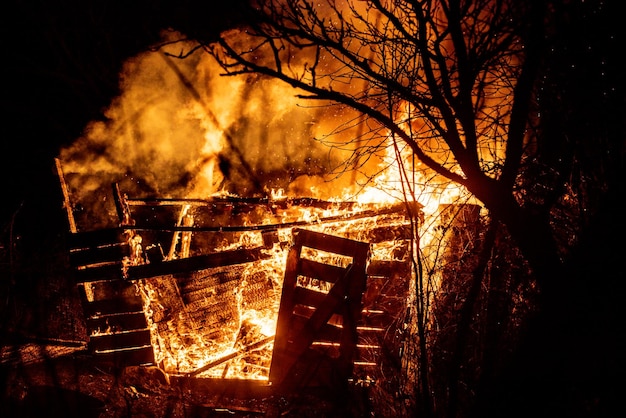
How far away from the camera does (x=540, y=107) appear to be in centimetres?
644

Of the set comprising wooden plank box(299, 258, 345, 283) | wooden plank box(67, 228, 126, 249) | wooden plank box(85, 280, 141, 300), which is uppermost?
wooden plank box(67, 228, 126, 249)

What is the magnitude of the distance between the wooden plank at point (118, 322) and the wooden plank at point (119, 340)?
0.44 feet

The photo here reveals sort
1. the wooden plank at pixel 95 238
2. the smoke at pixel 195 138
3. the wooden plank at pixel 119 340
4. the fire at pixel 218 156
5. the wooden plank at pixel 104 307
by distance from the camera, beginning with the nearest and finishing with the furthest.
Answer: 1. the wooden plank at pixel 95 238
2. the wooden plank at pixel 119 340
3. the wooden plank at pixel 104 307
4. the fire at pixel 218 156
5. the smoke at pixel 195 138

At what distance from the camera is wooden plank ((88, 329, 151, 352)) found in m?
7.20

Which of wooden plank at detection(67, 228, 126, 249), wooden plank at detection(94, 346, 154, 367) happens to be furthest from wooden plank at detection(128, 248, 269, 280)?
wooden plank at detection(94, 346, 154, 367)

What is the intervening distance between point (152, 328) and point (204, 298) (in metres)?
1.17

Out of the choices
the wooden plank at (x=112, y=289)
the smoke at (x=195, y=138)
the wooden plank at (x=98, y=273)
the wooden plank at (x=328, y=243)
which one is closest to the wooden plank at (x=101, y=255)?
the wooden plank at (x=98, y=273)

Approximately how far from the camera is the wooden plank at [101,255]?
7121 mm

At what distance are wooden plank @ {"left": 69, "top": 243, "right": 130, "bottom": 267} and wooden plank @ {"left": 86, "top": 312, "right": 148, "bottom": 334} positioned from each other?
1181 mm

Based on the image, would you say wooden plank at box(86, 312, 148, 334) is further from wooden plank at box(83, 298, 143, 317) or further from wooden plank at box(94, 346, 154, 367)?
wooden plank at box(94, 346, 154, 367)

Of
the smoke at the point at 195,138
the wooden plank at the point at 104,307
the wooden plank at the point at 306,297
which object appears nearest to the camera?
the wooden plank at the point at 306,297

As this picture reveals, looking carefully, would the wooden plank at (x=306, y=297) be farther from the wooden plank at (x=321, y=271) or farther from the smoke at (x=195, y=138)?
the smoke at (x=195, y=138)

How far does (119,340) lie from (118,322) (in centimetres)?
36

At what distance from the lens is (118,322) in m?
7.26
